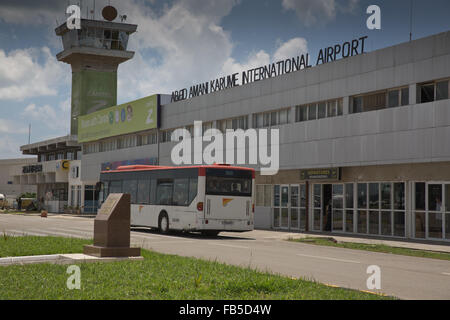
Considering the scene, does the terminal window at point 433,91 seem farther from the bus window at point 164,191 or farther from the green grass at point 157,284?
the green grass at point 157,284

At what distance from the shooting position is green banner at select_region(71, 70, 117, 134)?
84812mm

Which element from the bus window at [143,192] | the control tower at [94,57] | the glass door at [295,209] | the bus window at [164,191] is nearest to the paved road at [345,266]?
the bus window at [164,191]

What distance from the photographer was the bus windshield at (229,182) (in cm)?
2567

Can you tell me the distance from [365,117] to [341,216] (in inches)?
210

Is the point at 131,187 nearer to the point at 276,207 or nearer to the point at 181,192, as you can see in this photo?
the point at 181,192

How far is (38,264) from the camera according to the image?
12.3 meters

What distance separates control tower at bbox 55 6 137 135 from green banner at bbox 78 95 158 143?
1962 centimetres

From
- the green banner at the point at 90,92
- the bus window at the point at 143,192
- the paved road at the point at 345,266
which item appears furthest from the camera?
the green banner at the point at 90,92

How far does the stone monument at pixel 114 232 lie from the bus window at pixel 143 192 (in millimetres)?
14896

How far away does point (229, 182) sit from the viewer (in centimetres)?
2597

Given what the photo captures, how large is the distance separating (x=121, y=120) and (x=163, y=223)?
29213 millimetres

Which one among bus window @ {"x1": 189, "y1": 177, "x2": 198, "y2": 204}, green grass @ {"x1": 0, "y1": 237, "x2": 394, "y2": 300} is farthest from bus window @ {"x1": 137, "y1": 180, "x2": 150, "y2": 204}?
green grass @ {"x1": 0, "y1": 237, "x2": 394, "y2": 300}
